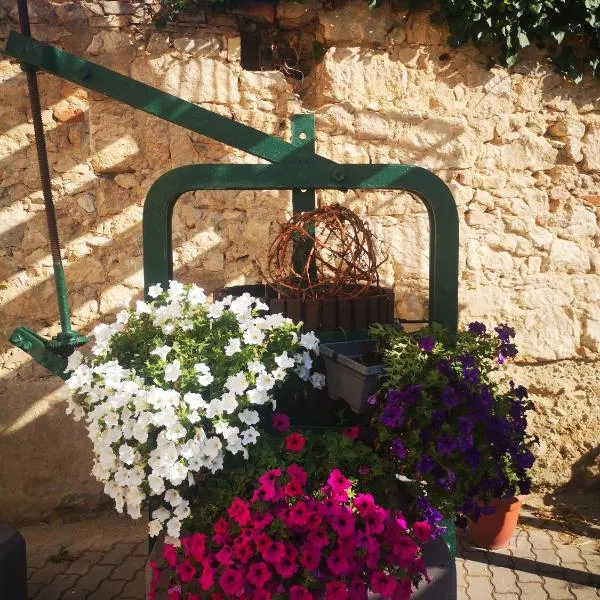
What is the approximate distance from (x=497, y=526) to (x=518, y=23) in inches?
105

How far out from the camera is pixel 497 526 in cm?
347

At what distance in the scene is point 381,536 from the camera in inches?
70.9

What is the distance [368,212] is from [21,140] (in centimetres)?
189

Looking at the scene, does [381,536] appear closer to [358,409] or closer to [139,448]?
[358,409]

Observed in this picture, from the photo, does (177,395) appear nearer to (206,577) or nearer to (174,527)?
(174,527)

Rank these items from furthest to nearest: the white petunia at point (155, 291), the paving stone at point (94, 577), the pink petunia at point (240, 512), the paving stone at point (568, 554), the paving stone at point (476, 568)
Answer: the paving stone at point (568, 554)
the paving stone at point (476, 568)
the paving stone at point (94, 577)
the white petunia at point (155, 291)
the pink petunia at point (240, 512)

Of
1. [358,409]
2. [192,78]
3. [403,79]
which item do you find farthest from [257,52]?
[358,409]

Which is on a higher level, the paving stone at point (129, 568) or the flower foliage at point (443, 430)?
the flower foliage at point (443, 430)

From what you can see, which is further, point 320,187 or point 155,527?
point 320,187

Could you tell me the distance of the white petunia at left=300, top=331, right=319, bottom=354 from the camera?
2072 millimetres

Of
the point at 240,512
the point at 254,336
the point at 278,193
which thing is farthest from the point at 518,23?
the point at 240,512

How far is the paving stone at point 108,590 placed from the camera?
3068 millimetres

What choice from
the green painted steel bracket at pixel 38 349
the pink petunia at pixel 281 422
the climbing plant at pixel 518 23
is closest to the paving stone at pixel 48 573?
the green painted steel bracket at pixel 38 349

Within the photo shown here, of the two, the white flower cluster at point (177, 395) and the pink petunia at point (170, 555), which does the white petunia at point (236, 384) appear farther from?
the pink petunia at point (170, 555)
